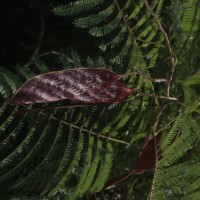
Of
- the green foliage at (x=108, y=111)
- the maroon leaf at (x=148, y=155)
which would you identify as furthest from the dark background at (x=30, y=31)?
the maroon leaf at (x=148, y=155)

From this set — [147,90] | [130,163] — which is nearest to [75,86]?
[147,90]

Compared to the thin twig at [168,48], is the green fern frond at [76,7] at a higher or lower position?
higher

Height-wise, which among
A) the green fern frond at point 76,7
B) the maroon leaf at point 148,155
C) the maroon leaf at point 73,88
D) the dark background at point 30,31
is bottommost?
the dark background at point 30,31

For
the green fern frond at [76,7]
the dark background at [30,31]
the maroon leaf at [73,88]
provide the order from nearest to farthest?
1. the maroon leaf at [73,88]
2. the green fern frond at [76,7]
3. the dark background at [30,31]

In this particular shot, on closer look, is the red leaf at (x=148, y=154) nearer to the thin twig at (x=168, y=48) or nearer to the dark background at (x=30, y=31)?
the thin twig at (x=168, y=48)

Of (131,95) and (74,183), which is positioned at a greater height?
(131,95)

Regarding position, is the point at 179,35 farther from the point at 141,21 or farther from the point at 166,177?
the point at 166,177

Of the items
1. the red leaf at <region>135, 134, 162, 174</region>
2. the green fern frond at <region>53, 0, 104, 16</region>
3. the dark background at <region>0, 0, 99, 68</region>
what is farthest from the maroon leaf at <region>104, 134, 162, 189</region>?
the dark background at <region>0, 0, 99, 68</region>

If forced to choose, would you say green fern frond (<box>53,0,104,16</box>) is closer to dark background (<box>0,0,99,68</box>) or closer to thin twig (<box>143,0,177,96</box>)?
thin twig (<box>143,0,177,96</box>)
